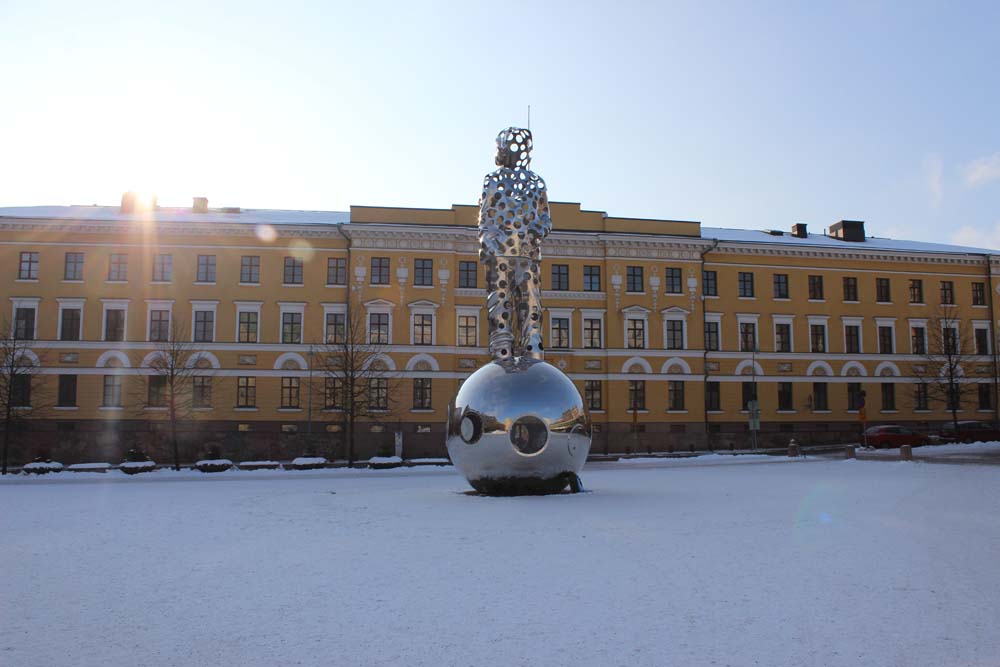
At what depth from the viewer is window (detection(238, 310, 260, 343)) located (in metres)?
46.0

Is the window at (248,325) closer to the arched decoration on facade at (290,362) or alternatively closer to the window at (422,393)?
the arched decoration on facade at (290,362)

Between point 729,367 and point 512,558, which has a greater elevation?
point 729,367

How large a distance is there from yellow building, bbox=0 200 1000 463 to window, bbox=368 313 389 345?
0.20 m

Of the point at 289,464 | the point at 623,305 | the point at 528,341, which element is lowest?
the point at 289,464

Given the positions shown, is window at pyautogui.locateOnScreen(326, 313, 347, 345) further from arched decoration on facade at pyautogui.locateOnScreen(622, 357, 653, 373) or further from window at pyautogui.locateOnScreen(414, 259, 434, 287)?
arched decoration on facade at pyautogui.locateOnScreen(622, 357, 653, 373)

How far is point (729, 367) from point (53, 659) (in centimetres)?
4724

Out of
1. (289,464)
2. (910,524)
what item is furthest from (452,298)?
(910,524)

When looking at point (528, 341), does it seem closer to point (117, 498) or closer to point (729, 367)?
point (117, 498)

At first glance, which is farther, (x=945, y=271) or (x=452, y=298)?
(x=945, y=271)

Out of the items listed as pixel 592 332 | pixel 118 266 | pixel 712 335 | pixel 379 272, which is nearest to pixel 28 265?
pixel 118 266

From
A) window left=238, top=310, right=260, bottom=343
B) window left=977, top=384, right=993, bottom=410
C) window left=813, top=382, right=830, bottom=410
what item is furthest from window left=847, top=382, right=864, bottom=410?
window left=238, top=310, right=260, bottom=343

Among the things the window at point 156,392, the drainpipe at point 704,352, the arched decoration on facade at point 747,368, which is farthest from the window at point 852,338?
the window at point 156,392

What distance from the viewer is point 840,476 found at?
2188 cm

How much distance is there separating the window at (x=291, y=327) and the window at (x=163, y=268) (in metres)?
6.36
